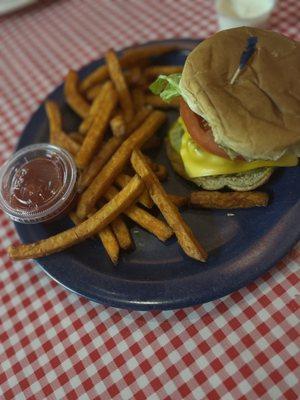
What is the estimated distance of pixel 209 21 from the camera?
3.48 m

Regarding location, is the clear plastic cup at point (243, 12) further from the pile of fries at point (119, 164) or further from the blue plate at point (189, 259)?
the blue plate at point (189, 259)

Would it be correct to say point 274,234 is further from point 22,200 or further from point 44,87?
point 44,87

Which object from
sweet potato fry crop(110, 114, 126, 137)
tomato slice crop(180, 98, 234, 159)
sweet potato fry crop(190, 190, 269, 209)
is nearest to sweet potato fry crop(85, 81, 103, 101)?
sweet potato fry crop(110, 114, 126, 137)

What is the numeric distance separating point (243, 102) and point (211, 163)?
447 mm

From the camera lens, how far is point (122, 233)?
2258mm

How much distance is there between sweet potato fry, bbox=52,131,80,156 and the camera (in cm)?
261

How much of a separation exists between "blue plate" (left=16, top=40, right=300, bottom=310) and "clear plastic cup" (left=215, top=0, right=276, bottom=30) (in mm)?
1346

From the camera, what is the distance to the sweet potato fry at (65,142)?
8.57ft

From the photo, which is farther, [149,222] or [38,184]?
[38,184]

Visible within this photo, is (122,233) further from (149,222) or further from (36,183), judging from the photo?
(36,183)

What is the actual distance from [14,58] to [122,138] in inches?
73.0

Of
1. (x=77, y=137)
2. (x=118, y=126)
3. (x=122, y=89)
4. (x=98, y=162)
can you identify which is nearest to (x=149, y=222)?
(x=98, y=162)

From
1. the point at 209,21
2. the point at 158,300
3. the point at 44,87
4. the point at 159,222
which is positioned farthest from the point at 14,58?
the point at 158,300

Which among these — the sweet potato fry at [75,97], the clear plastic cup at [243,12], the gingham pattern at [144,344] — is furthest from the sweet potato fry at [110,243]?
the clear plastic cup at [243,12]
